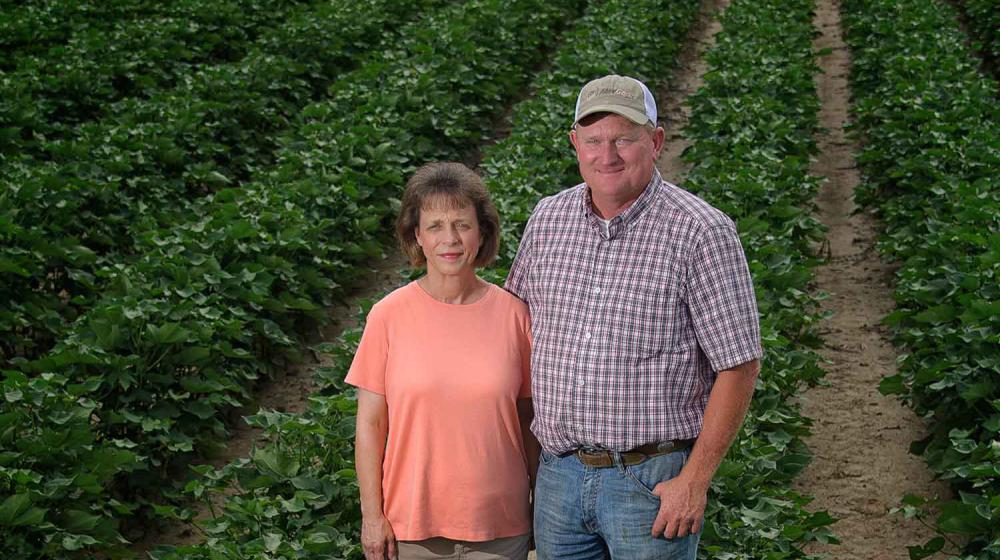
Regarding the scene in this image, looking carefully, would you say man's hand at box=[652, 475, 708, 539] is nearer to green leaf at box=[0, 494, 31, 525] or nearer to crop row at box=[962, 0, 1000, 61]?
green leaf at box=[0, 494, 31, 525]

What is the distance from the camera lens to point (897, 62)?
11.4 meters

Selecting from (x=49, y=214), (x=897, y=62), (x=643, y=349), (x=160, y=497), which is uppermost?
(x=897, y=62)

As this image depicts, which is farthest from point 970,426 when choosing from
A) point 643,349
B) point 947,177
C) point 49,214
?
point 49,214

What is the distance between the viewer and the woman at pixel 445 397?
9.52 feet

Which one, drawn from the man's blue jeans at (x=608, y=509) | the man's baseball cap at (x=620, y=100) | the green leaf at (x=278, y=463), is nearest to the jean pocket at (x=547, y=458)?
the man's blue jeans at (x=608, y=509)

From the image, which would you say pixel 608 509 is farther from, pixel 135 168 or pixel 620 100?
pixel 135 168

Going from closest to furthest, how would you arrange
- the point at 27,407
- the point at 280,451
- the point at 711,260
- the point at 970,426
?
the point at 711,260 → the point at 280,451 → the point at 27,407 → the point at 970,426

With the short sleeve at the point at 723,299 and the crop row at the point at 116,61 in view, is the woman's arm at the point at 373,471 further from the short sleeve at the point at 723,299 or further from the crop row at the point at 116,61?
the crop row at the point at 116,61

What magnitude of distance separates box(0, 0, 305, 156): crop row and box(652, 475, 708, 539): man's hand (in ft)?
25.7

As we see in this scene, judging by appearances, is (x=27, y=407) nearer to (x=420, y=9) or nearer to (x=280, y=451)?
(x=280, y=451)

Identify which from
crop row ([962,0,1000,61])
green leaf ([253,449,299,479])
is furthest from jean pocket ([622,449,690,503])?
crop row ([962,0,1000,61])

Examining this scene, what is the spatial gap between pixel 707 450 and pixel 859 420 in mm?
4154

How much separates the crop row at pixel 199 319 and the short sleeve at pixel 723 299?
2951 mm

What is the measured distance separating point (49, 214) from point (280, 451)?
167 inches
